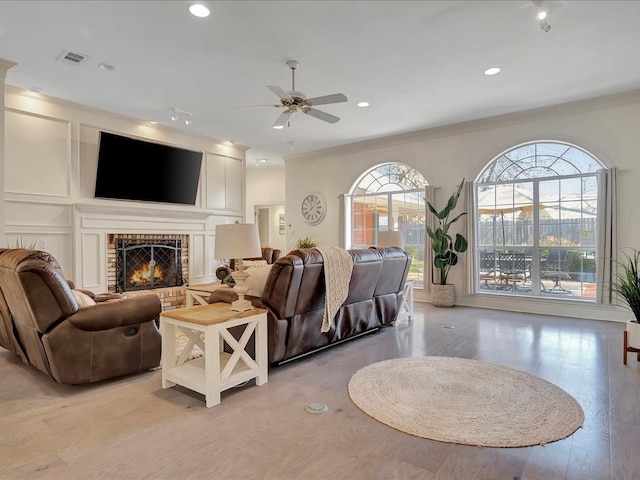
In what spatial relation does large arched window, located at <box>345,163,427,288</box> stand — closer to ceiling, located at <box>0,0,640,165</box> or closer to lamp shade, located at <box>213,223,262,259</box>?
ceiling, located at <box>0,0,640,165</box>

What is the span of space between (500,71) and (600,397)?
11.7 ft

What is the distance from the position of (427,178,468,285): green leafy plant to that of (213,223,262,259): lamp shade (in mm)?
4274

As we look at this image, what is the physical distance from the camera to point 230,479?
71.2 inches

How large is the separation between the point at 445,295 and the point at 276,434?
4.77 meters

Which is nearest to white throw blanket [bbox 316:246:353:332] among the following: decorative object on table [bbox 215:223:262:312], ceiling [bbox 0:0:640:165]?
decorative object on table [bbox 215:223:262:312]

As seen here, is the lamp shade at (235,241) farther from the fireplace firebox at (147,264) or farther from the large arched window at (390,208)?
the large arched window at (390,208)

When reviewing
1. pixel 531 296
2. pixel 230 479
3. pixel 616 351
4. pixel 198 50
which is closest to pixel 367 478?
pixel 230 479

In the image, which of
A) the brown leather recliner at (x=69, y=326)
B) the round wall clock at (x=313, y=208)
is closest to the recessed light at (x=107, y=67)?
the brown leather recliner at (x=69, y=326)

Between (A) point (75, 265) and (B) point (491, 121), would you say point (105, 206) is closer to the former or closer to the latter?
(A) point (75, 265)

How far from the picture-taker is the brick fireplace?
6.12 meters

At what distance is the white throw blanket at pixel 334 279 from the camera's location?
3.47 m

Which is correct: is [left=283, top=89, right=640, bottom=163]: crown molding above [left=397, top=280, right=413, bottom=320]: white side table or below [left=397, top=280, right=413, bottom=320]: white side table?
above

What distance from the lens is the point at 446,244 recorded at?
6.49m

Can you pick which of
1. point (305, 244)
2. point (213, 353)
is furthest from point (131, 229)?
point (213, 353)
